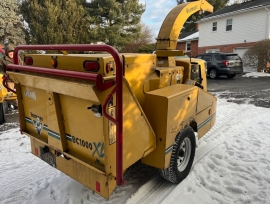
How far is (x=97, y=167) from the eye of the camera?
2.40m

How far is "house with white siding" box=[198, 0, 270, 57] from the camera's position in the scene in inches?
792

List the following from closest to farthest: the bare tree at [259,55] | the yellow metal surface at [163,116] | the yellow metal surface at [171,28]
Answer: the yellow metal surface at [163,116]
the yellow metal surface at [171,28]
the bare tree at [259,55]

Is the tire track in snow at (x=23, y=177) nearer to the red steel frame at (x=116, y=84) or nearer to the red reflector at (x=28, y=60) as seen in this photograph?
the red reflector at (x=28, y=60)

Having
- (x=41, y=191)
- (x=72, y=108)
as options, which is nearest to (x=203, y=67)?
(x=72, y=108)

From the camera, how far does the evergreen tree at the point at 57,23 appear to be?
2042 cm

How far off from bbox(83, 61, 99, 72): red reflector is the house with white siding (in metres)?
21.7

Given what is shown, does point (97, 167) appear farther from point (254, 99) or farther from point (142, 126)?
point (254, 99)

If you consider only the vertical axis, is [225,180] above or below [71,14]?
below

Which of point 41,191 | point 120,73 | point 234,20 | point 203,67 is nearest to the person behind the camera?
point 120,73

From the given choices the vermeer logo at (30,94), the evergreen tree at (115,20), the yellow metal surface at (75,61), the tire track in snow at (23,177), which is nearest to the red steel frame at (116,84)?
the yellow metal surface at (75,61)

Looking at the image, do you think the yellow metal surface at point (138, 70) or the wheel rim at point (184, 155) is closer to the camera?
the yellow metal surface at point (138, 70)

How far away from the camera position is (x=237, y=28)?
22.3 metres

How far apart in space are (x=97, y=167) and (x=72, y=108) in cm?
71

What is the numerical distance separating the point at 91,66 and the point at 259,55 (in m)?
19.4
